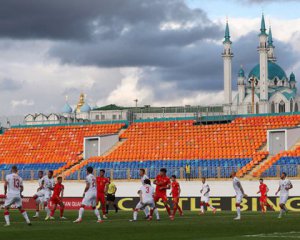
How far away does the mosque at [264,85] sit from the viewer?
5758 inches

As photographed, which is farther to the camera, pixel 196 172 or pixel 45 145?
pixel 45 145

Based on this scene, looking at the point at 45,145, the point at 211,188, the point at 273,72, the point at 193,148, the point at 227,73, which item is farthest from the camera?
the point at 273,72

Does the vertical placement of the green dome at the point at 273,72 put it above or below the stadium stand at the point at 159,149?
above

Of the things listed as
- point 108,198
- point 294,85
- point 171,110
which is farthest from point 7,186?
point 294,85

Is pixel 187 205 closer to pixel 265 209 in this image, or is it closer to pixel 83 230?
pixel 265 209

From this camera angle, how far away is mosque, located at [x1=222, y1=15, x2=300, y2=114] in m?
146

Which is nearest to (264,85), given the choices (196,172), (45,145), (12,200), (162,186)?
(45,145)

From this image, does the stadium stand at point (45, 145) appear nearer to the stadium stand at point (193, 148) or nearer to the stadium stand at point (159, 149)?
the stadium stand at point (159, 149)

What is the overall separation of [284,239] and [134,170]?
34994 mm

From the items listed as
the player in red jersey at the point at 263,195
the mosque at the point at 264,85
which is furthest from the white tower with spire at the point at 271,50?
the player in red jersey at the point at 263,195

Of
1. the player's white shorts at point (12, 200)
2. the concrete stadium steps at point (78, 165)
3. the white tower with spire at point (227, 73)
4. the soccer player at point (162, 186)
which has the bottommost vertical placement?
the player's white shorts at point (12, 200)

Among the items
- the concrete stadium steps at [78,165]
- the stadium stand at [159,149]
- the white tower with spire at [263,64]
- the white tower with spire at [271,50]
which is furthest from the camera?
the white tower with spire at [271,50]

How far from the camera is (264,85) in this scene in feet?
495

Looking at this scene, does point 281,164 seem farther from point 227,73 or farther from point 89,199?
point 227,73
